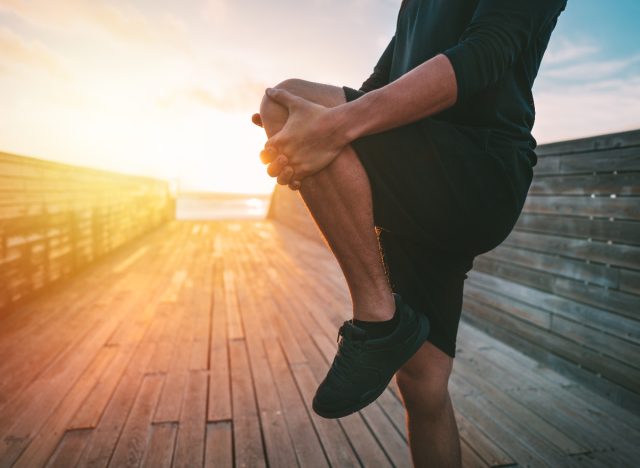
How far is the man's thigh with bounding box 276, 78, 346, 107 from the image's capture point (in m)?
0.71

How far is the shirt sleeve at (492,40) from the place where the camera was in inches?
26.3

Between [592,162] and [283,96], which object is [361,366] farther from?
[592,162]

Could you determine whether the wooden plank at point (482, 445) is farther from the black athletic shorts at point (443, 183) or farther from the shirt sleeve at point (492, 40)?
the shirt sleeve at point (492, 40)

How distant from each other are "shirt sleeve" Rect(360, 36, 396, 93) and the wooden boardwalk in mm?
1313

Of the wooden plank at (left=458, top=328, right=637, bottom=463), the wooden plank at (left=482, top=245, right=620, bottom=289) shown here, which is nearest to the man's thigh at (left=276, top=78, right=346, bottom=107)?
the wooden plank at (left=458, top=328, right=637, bottom=463)

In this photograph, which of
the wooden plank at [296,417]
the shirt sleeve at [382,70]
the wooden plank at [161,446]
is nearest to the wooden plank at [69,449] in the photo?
the wooden plank at [161,446]

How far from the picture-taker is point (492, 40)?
68 centimetres

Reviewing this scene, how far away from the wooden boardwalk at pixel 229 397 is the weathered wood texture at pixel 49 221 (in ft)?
1.00

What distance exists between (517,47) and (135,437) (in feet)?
5.80

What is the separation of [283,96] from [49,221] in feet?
13.6

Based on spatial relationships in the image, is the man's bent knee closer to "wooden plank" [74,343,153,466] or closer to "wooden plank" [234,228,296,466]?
"wooden plank" [234,228,296,466]

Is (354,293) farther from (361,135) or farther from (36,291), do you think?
(36,291)

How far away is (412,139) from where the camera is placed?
71cm

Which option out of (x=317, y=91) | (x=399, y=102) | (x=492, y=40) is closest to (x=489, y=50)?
(x=492, y=40)
